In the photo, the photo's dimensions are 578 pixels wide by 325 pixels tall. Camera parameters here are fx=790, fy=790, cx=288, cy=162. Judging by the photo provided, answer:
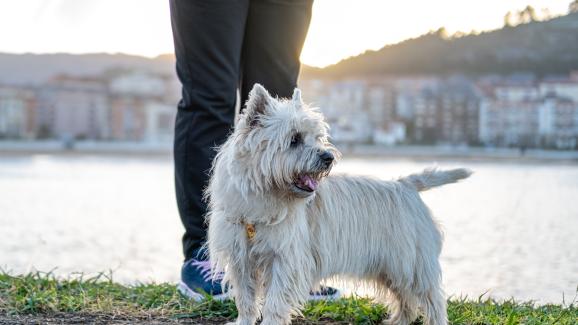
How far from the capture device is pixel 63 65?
91.4 m

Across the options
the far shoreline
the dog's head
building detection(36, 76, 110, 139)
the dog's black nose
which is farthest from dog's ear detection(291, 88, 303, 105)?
building detection(36, 76, 110, 139)

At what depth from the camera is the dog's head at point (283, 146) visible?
237 centimetres

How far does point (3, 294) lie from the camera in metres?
3.00

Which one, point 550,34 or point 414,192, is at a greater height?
point 550,34

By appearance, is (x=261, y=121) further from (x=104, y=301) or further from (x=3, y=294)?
(x=3, y=294)

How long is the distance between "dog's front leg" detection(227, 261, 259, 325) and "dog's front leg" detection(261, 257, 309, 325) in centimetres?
10

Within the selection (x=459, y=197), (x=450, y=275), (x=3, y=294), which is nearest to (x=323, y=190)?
(x=3, y=294)

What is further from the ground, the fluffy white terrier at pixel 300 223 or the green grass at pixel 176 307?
the fluffy white terrier at pixel 300 223

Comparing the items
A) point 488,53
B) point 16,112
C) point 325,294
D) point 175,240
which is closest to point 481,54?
point 488,53

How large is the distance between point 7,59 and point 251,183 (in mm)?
97637

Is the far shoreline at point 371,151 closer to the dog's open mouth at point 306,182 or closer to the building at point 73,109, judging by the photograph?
the building at point 73,109

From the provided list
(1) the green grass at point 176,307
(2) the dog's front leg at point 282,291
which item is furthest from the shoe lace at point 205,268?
(2) the dog's front leg at point 282,291

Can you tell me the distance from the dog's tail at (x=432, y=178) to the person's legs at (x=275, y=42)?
596 mm

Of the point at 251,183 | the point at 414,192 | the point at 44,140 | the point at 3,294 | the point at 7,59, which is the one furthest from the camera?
the point at 7,59
